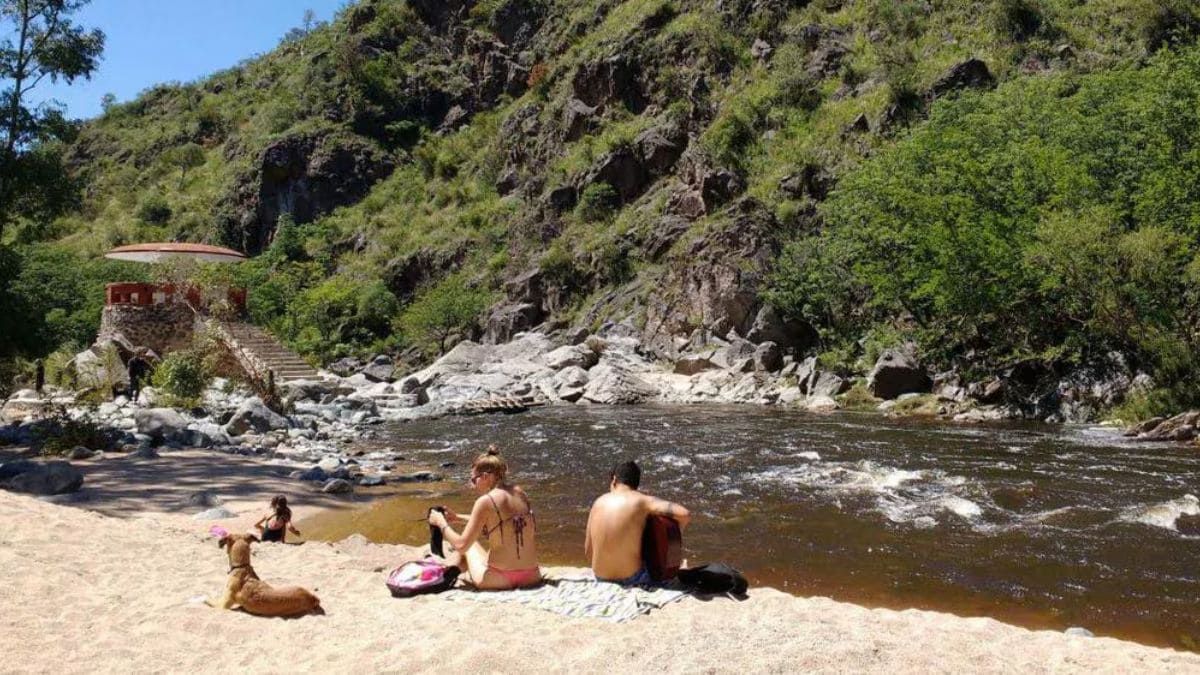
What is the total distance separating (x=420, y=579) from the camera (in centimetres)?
616

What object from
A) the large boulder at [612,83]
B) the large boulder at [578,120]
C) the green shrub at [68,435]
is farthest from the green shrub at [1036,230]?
the large boulder at [578,120]

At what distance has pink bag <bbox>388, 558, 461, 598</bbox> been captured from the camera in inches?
240

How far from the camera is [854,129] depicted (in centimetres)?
3919

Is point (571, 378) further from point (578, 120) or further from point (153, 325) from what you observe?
point (578, 120)

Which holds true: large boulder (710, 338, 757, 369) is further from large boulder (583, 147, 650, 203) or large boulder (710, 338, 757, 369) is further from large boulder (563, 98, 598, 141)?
large boulder (563, 98, 598, 141)

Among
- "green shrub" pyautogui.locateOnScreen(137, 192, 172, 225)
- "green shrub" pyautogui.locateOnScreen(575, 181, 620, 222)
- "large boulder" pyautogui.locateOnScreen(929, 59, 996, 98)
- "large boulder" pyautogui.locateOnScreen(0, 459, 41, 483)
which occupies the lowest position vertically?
"large boulder" pyautogui.locateOnScreen(0, 459, 41, 483)

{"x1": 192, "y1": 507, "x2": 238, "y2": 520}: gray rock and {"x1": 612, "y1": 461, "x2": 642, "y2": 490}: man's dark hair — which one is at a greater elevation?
{"x1": 612, "y1": 461, "x2": 642, "y2": 490}: man's dark hair

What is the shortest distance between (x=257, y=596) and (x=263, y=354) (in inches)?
938

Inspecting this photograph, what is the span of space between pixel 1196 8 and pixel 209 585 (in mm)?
40973

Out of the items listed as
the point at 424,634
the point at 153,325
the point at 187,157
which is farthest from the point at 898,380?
the point at 187,157

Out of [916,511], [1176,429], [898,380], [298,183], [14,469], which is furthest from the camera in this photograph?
[298,183]

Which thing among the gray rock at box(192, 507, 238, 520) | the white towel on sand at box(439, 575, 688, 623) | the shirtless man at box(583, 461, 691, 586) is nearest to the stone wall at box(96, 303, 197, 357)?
the gray rock at box(192, 507, 238, 520)

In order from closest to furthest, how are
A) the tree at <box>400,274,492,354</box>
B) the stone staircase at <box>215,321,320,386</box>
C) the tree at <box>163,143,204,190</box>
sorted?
the stone staircase at <box>215,321,320,386</box>
the tree at <box>400,274,492,354</box>
the tree at <box>163,143,204,190</box>

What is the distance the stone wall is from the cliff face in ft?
35.8
